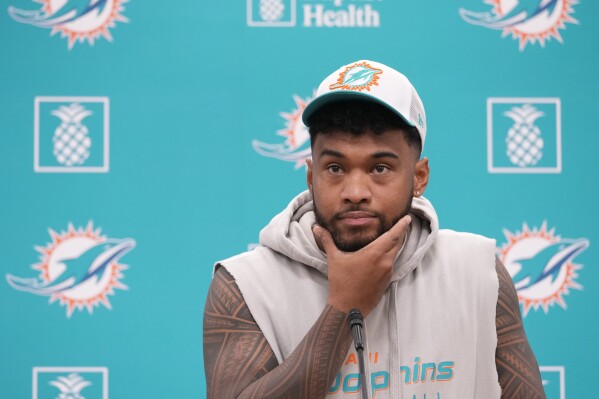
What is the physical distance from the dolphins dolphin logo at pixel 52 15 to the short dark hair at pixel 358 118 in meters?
1.24

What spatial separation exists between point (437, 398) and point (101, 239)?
1.25 metres

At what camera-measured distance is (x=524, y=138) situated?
2236mm

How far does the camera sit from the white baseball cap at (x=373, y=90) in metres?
1.14

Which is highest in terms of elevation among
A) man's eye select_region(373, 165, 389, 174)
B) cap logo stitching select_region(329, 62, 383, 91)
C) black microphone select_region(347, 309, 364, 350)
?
cap logo stitching select_region(329, 62, 383, 91)

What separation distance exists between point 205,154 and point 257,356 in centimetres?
113

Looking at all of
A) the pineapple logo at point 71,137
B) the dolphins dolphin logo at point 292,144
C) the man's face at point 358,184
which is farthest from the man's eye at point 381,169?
the pineapple logo at point 71,137

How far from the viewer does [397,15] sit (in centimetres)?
222

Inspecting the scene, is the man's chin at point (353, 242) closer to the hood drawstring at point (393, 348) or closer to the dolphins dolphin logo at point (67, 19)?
the hood drawstring at point (393, 348)

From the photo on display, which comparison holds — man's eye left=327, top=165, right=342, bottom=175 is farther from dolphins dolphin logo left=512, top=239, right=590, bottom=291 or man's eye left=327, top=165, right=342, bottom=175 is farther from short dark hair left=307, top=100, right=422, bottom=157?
dolphins dolphin logo left=512, top=239, right=590, bottom=291

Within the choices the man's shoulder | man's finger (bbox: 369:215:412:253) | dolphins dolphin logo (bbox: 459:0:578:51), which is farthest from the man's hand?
dolphins dolphin logo (bbox: 459:0:578:51)

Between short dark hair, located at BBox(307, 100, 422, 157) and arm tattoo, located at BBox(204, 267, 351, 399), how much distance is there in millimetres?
270

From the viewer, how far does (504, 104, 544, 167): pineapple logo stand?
7.31 ft

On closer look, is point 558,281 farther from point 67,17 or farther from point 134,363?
point 67,17

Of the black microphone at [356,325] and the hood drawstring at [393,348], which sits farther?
the hood drawstring at [393,348]
